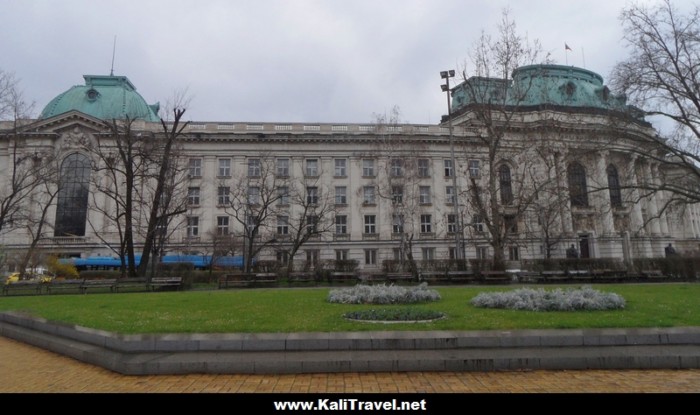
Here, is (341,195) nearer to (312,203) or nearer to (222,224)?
(312,203)

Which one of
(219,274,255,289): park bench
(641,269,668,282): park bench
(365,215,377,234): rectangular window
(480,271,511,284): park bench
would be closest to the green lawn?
(480,271,511,284): park bench

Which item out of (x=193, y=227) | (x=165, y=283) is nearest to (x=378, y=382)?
(x=165, y=283)

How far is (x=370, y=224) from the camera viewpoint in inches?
2226

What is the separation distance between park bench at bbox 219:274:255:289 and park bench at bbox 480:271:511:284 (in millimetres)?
15119

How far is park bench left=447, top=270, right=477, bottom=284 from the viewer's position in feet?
90.9

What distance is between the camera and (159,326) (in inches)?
375

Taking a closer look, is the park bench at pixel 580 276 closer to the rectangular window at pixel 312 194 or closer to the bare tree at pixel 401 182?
the bare tree at pixel 401 182

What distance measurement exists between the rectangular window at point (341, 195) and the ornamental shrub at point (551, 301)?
44.4 meters

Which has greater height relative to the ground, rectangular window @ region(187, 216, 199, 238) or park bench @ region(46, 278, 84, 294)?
rectangular window @ region(187, 216, 199, 238)

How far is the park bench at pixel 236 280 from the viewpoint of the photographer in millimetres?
27500

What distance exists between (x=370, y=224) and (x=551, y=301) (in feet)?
148

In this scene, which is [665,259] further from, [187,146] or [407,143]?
[187,146]

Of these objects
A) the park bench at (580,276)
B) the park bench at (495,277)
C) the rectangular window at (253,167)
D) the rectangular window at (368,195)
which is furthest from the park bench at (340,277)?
the rectangular window at (253,167)

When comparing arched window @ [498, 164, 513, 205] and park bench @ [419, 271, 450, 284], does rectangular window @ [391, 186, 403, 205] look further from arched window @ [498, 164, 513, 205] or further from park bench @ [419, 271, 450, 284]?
park bench @ [419, 271, 450, 284]
